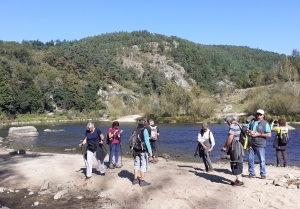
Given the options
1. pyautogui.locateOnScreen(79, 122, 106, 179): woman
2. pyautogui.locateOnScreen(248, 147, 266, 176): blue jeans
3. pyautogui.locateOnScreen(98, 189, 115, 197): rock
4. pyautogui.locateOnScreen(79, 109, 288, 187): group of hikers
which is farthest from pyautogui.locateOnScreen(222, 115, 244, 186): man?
pyautogui.locateOnScreen(79, 122, 106, 179): woman

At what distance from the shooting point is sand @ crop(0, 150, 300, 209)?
9.20m

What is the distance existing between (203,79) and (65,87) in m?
102

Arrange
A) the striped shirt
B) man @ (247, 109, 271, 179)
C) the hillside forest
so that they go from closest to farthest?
the striped shirt → man @ (247, 109, 271, 179) → the hillside forest

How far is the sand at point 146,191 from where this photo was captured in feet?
30.2

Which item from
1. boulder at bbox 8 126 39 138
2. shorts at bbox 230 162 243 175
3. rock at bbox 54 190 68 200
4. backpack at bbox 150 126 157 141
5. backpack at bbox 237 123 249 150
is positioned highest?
backpack at bbox 237 123 249 150

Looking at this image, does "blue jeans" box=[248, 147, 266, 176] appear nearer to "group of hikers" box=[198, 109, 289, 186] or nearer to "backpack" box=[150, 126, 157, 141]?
"group of hikers" box=[198, 109, 289, 186]

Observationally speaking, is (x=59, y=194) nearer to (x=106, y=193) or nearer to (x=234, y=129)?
(x=106, y=193)

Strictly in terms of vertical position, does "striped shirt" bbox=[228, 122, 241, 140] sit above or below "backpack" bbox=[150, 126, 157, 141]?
above

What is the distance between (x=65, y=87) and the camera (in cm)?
11956

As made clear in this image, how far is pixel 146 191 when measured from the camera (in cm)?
1027

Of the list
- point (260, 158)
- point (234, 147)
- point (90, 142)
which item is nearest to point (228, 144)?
point (234, 147)

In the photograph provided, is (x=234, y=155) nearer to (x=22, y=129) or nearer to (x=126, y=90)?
(x=22, y=129)

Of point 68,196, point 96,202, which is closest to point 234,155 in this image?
point 96,202

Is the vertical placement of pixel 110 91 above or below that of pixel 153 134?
above
